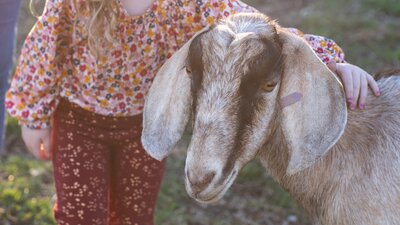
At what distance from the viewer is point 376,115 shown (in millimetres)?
2842

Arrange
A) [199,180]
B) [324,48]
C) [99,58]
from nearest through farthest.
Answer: [199,180] < [324,48] < [99,58]

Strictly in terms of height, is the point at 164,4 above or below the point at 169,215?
above

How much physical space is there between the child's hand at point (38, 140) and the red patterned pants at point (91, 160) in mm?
43

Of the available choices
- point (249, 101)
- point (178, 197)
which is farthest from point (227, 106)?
point (178, 197)

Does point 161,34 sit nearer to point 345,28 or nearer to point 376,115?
point 376,115

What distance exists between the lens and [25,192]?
4.76 metres

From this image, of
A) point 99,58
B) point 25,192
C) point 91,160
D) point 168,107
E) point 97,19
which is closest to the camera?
point 168,107

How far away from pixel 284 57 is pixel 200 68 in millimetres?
299

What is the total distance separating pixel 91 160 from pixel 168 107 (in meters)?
0.75

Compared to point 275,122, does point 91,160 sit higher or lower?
lower

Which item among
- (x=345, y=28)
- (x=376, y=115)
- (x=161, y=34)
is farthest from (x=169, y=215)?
(x=345, y=28)

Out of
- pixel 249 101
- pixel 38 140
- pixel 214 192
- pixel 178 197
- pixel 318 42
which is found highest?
pixel 249 101

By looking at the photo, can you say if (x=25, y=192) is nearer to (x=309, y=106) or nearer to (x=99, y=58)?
(x=99, y=58)

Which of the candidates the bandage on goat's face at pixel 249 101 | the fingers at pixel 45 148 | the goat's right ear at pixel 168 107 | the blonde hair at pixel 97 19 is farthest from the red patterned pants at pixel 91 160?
the bandage on goat's face at pixel 249 101
